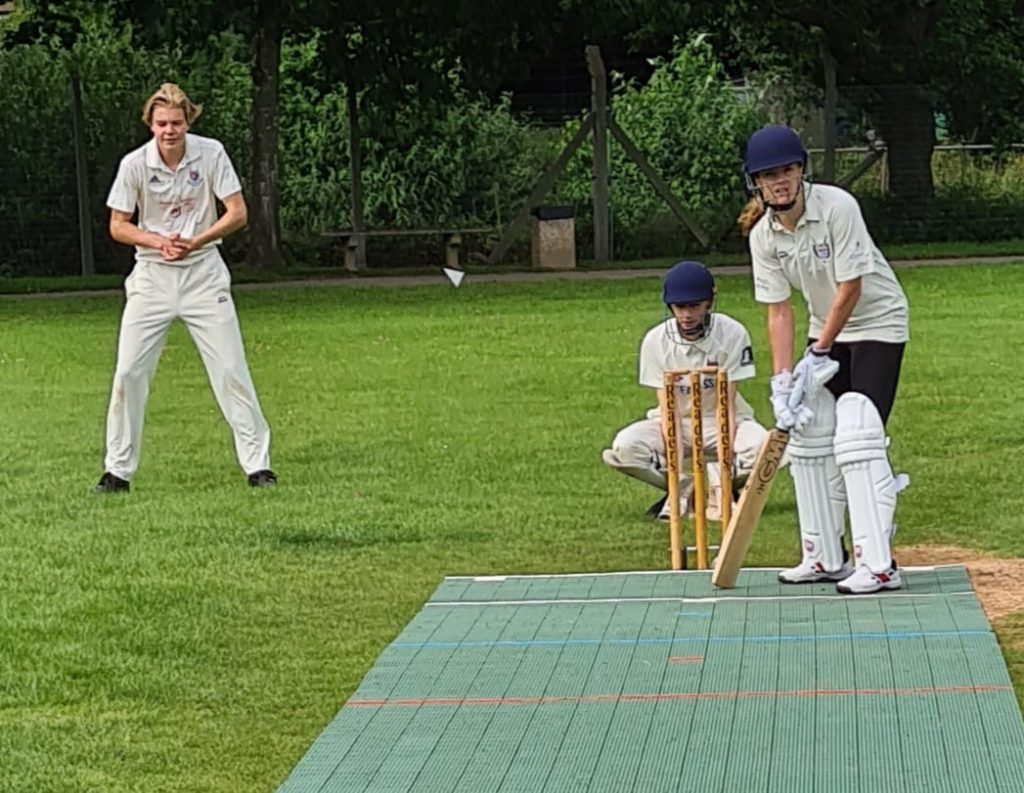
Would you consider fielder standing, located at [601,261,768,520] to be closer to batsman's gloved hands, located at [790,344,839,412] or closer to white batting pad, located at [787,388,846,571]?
white batting pad, located at [787,388,846,571]

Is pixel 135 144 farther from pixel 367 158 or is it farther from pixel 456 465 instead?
pixel 456 465

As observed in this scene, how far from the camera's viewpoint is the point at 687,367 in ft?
28.9

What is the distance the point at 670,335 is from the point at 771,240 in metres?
1.66

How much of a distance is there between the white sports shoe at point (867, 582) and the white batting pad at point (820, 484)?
0.20 m

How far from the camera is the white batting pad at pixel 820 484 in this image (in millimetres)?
7230

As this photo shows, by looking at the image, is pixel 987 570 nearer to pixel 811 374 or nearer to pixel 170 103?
pixel 811 374

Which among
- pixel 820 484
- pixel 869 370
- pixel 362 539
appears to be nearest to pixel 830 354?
pixel 869 370

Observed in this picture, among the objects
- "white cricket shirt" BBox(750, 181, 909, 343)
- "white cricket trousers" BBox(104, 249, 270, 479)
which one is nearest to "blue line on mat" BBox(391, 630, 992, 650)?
"white cricket shirt" BBox(750, 181, 909, 343)

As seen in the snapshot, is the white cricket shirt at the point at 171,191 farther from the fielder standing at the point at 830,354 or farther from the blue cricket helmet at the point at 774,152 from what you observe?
the blue cricket helmet at the point at 774,152

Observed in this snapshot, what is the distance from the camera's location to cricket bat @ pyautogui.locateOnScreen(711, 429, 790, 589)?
284 inches

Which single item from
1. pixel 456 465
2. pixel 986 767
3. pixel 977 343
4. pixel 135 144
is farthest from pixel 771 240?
pixel 135 144

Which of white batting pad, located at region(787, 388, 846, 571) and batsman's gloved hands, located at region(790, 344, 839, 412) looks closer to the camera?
batsman's gloved hands, located at region(790, 344, 839, 412)

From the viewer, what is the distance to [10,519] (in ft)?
31.3

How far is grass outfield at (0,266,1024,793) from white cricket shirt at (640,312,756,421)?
66 cm
